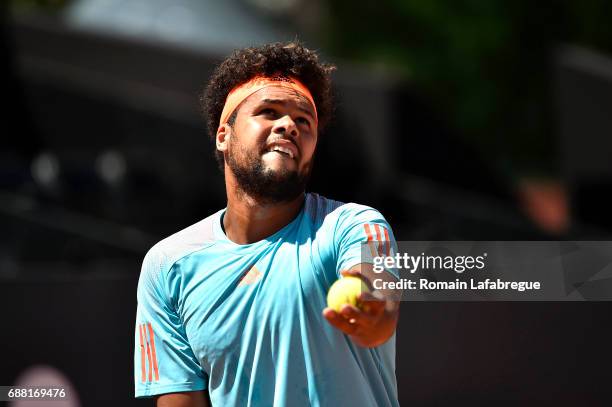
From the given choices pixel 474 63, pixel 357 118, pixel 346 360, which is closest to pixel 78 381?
pixel 346 360

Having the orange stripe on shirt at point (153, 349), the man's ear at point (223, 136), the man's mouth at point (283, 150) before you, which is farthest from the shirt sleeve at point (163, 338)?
the man's mouth at point (283, 150)

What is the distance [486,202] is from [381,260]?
10.0m

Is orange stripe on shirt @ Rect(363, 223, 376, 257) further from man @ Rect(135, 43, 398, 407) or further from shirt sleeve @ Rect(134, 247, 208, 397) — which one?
shirt sleeve @ Rect(134, 247, 208, 397)

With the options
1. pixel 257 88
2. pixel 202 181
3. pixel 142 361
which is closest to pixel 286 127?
pixel 257 88

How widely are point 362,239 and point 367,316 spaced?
0.25 m

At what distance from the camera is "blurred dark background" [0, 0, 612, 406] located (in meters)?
3.57

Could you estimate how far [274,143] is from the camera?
288cm

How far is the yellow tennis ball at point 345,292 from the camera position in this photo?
252 cm

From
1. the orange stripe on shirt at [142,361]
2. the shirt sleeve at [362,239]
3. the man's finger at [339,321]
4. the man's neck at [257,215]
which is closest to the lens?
the man's finger at [339,321]

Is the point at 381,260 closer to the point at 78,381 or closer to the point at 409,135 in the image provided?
the point at 78,381

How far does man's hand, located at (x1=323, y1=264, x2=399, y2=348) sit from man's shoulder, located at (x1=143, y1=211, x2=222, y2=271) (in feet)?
1.75

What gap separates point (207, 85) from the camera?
10.9 ft

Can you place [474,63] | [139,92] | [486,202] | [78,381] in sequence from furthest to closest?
[474,63], [139,92], [486,202], [78,381]

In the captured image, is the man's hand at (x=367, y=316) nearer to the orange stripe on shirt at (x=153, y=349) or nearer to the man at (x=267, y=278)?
the man at (x=267, y=278)
